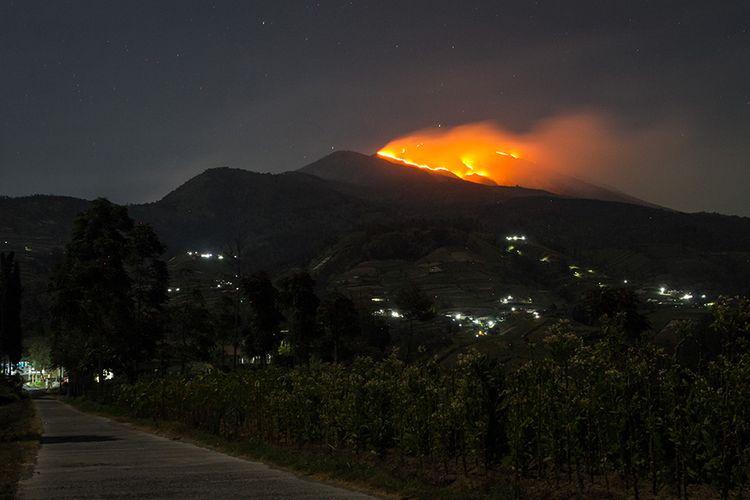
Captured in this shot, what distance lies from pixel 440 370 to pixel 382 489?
4.29m

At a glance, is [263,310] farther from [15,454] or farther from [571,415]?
[571,415]

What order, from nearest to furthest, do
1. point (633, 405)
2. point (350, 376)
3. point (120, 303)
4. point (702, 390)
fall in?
point (702, 390) → point (633, 405) → point (350, 376) → point (120, 303)

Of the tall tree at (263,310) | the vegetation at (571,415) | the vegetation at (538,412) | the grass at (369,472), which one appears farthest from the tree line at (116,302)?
the vegetation at (571,415)

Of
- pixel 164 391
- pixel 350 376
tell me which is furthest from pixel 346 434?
pixel 164 391

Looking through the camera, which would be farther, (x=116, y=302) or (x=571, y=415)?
(x=116, y=302)

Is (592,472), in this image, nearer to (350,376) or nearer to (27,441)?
(350,376)

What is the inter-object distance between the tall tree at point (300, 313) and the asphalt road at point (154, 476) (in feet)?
173

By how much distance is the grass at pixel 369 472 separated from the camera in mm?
12727

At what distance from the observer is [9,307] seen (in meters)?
92.8

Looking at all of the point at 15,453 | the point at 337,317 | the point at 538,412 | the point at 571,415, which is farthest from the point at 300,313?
the point at 571,415

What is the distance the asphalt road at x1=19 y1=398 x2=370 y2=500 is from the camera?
516 inches

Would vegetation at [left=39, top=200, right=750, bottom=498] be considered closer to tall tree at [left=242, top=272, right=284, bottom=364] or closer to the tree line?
the tree line

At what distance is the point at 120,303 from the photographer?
2151 inches

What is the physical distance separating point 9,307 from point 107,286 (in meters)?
46.0
